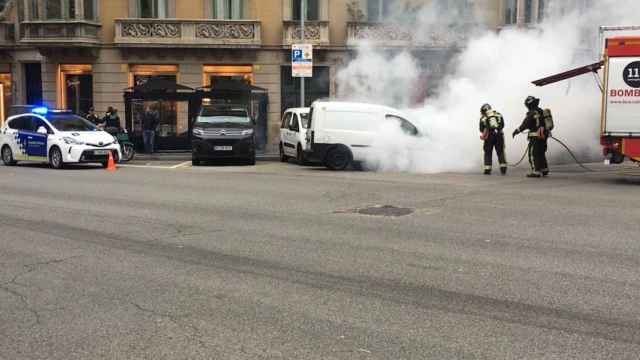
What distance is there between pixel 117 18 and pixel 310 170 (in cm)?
1543

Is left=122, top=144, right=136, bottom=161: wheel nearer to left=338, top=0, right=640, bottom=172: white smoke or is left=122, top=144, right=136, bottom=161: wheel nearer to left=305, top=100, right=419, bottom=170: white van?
left=305, top=100, right=419, bottom=170: white van

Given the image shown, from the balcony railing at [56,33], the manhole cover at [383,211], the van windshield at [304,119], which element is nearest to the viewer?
the manhole cover at [383,211]

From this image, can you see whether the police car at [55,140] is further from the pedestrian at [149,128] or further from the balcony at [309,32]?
the balcony at [309,32]

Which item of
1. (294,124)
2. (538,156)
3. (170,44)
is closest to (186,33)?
(170,44)

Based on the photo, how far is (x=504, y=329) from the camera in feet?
15.9

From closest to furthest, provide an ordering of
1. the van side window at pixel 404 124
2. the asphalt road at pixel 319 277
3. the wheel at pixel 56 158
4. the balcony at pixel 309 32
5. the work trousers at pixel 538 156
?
the asphalt road at pixel 319 277, the work trousers at pixel 538 156, the van side window at pixel 404 124, the wheel at pixel 56 158, the balcony at pixel 309 32

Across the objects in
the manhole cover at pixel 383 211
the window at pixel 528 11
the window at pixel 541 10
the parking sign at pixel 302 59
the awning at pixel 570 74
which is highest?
the window at pixel 528 11

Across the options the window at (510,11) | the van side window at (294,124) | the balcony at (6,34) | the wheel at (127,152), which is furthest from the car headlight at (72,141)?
the window at (510,11)

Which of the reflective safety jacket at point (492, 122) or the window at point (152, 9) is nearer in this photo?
the reflective safety jacket at point (492, 122)

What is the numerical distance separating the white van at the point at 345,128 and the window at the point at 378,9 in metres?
8.42

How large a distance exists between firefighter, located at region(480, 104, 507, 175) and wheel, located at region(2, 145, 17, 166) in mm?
13479

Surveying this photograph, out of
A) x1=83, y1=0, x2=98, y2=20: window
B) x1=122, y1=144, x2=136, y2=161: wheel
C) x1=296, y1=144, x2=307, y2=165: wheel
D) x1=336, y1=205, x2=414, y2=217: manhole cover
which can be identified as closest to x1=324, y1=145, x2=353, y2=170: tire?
x1=296, y1=144, x2=307, y2=165: wheel

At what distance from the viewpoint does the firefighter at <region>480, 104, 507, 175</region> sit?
51.8 feet

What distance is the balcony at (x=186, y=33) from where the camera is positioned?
2844cm
